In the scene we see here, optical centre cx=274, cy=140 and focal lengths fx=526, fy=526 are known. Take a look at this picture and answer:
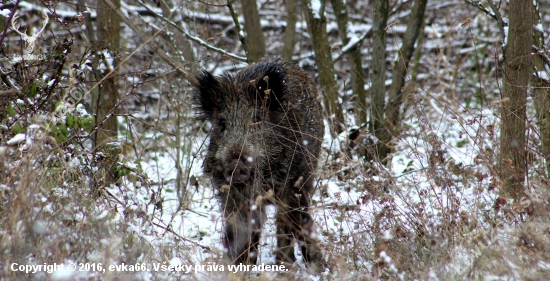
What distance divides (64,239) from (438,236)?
2.18 metres

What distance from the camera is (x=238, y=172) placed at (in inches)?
157

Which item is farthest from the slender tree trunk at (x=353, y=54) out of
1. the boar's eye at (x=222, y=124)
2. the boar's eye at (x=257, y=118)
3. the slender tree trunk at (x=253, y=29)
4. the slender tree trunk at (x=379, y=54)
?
the boar's eye at (x=222, y=124)

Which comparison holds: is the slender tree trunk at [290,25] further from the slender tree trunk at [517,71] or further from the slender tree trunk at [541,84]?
the slender tree trunk at [517,71]

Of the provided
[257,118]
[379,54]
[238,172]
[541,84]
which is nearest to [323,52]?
[379,54]

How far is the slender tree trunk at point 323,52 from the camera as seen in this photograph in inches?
257

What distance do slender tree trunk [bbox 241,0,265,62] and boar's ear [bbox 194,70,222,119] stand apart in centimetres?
251

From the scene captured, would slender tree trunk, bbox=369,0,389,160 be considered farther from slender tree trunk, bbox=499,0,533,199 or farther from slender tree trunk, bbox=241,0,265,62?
slender tree trunk, bbox=499,0,533,199

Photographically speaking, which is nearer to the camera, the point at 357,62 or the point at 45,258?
the point at 45,258

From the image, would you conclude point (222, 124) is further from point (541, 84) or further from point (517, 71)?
point (541, 84)

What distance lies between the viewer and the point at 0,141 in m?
3.75

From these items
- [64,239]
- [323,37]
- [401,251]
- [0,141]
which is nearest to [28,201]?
[64,239]

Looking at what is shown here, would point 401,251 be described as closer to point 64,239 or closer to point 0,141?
point 64,239

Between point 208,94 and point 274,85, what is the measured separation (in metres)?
0.66

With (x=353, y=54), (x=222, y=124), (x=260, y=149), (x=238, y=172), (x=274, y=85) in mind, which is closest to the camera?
(x=238, y=172)
